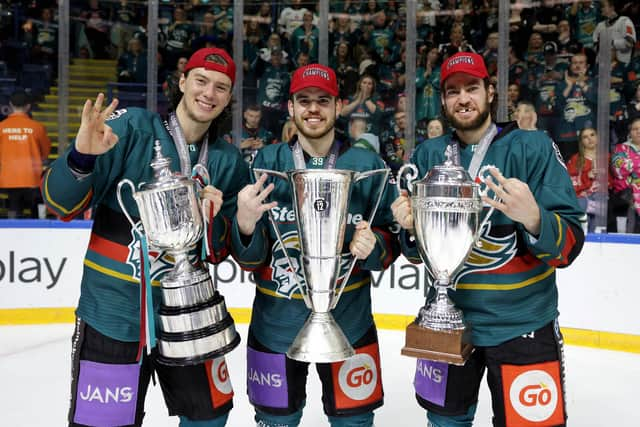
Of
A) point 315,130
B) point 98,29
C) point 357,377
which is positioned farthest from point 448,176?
point 98,29

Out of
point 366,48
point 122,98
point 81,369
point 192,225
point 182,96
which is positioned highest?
point 366,48

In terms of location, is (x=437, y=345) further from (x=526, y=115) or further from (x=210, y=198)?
(x=526, y=115)

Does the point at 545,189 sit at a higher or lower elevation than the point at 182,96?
lower

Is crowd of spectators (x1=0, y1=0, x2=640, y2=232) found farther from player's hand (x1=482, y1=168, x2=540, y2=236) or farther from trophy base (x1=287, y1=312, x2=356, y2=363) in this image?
trophy base (x1=287, y1=312, x2=356, y2=363)

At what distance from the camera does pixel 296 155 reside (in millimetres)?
2037

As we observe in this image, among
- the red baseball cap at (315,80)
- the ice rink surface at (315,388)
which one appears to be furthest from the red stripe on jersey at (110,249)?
the ice rink surface at (315,388)

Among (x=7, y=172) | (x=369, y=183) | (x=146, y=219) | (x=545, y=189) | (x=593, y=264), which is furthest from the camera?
(x=7, y=172)

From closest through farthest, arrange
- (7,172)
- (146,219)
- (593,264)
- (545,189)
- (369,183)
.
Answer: (146,219) < (545,189) < (369,183) < (593,264) < (7,172)

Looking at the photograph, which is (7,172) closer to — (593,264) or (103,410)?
(103,410)

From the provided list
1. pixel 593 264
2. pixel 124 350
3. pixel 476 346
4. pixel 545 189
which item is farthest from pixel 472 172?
pixel 593 264

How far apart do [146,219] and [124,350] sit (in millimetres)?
457

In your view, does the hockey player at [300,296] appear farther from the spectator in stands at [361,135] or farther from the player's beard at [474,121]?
the spectator in stands at [361,135]

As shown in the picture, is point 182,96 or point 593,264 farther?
point 593,264

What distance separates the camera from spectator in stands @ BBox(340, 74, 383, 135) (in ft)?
18.9
